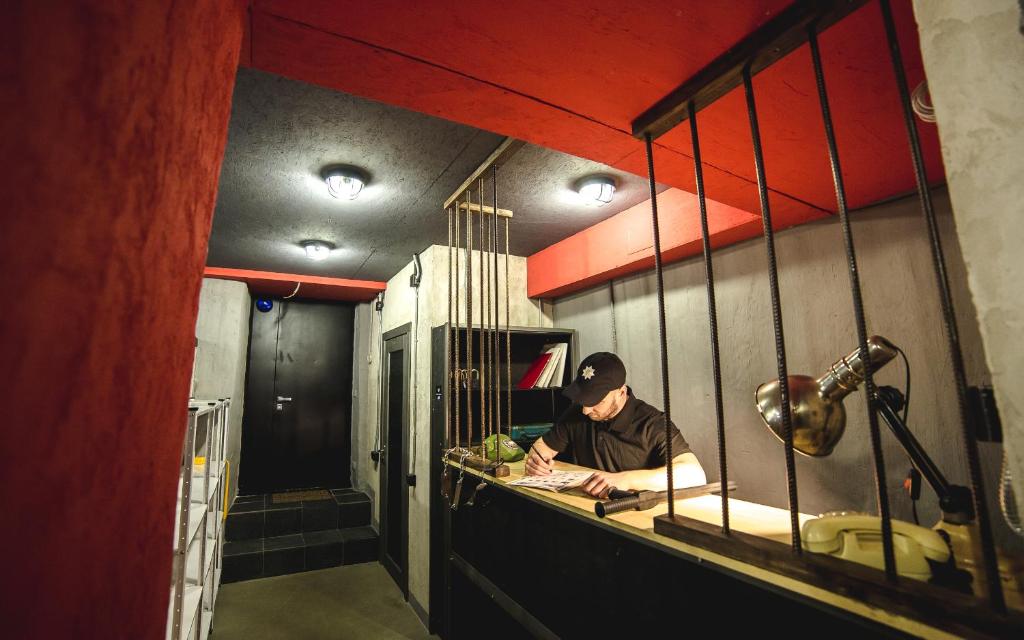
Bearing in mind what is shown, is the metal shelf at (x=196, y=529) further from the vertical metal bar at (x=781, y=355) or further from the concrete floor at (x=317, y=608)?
the vertical metal bar at (x=781, y=355)

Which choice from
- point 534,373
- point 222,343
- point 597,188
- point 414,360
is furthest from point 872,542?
point 222,343

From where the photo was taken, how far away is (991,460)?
167 centimetres

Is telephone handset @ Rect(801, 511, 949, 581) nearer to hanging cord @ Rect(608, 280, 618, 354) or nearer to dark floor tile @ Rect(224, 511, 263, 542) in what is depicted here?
hanging cord @ Rect(608, 280, 618, 354)

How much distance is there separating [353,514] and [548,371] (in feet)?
10.5

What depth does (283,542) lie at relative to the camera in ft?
15.4

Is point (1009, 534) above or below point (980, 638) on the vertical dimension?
below

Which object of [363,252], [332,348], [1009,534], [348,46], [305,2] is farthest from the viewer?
[332,348]

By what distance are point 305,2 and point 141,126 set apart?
0.79 metres

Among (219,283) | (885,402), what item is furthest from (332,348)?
(885,402)

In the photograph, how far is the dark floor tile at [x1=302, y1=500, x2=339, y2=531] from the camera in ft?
16.5

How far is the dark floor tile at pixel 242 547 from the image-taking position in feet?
14.5

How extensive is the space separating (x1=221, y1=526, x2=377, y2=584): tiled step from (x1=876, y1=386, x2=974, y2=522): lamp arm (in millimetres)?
4913

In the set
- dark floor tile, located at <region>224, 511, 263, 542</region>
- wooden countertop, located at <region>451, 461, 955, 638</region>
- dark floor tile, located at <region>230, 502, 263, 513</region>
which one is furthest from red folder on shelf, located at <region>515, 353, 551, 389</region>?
dark floor tile, located at <region>230, 502, 263, 513</region>

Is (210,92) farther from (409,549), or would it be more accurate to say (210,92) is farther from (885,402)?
(409,549)
